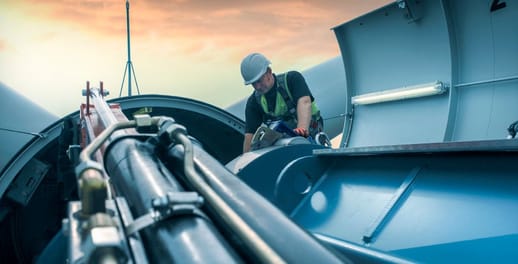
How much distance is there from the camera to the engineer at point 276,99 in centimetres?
432

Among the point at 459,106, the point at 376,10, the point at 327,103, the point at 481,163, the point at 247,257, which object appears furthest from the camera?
the point at 327,103

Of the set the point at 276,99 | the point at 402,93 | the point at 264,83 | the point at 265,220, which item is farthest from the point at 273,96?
the point at 265,220

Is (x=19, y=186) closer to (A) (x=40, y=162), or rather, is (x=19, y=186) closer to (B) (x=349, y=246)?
(A) (x=40, y=162)

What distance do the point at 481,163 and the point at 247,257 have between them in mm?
1481

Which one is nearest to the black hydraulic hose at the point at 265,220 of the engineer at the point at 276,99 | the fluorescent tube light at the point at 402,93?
the engineer at the point at 276,99

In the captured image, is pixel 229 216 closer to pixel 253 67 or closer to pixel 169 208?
pixel 169 208

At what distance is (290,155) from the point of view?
9.91 feet

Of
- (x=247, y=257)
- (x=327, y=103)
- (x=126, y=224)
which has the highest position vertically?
(x=327, y=103)

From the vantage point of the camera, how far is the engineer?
432cm

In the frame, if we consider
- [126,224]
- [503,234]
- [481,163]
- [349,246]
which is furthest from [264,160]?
[126,224]

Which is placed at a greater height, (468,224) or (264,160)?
(264,160)

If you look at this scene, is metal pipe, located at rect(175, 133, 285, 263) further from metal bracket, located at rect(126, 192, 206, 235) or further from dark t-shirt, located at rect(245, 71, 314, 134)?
dark t-shirt, located at rect(245, 71, 314, 134)

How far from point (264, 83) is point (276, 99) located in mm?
191

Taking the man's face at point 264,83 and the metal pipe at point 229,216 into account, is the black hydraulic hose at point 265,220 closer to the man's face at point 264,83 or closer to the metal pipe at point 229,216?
the metal pipe at point 229,216
